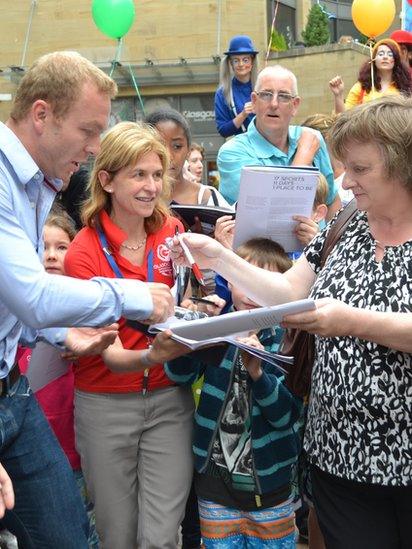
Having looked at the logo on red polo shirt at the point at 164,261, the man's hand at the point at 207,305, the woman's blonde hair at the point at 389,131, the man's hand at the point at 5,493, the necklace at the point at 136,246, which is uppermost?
the woman's blonde hair at the point at 389,131

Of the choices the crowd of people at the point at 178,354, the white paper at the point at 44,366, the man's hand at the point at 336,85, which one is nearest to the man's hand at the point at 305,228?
the crowd of people at the point at 178,354

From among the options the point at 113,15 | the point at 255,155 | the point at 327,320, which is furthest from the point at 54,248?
the point at 113,15

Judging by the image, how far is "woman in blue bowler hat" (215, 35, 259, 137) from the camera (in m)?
8.11

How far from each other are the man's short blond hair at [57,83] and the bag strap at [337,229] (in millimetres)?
1030

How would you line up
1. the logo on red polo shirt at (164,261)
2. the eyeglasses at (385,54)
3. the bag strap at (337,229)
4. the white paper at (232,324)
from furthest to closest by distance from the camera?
the eyeglasses at (385,54), the logo on red polo shirt at (164,261), the bag strap at (337,229), the white paper at (232,324)

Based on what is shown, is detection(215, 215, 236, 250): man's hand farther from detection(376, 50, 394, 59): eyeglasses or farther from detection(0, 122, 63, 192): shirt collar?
detection(376, 50, 394, 59): eyeglasses

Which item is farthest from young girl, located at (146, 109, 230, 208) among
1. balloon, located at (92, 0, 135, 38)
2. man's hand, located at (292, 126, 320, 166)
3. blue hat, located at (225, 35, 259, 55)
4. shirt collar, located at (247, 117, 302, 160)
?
balloon, located at (92, 0, 135, 38)

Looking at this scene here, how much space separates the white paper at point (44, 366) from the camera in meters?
3.89

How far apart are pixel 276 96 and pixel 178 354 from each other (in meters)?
2.22

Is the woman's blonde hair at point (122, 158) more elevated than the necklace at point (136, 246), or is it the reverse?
the woman's blonde hair at point (122, 158)

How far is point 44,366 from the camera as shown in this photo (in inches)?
156

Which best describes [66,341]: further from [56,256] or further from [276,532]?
[276,532]

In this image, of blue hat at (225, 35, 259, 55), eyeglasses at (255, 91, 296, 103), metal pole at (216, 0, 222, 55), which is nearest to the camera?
eyeglasses at (255, 91, 296, 103)

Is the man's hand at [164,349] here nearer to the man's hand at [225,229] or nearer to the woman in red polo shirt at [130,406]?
the woman in red polo shirt at [130,406]
